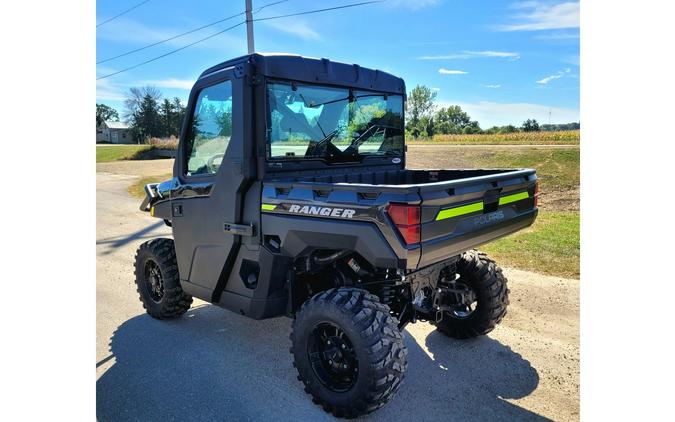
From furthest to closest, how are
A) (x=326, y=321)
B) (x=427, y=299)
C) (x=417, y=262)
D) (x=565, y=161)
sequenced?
1. (x=565, y=161)
2. (x=427, y=299)
3. (x=326, y=321)
4. (x=417, y=262)

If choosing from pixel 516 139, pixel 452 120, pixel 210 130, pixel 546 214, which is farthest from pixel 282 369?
pixel 452 120

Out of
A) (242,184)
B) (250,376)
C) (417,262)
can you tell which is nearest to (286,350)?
(250,376)

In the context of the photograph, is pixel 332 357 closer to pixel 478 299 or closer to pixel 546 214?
pixel 478 299

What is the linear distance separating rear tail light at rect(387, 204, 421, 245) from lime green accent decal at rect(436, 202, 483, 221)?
0.67 feet

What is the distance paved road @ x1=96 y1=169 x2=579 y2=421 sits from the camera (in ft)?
10.8

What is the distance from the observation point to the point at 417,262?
290 centimetres

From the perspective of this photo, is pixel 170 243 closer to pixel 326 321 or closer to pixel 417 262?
pixel 326 321

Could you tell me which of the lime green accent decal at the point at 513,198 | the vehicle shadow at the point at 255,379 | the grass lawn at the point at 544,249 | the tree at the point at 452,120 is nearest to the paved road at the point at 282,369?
the vehicle shadow at the point at 255,379

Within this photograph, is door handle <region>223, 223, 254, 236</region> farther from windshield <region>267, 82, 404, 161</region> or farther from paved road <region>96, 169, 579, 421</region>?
paved road <region>96, 169, 579, 421</region>

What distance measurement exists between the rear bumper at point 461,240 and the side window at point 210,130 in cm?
195

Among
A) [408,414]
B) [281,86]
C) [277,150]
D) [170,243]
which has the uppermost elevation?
→ [281,86]

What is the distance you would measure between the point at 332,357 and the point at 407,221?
45.9 inches

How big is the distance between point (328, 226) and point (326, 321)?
2.13 ft

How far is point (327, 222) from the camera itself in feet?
10.6
